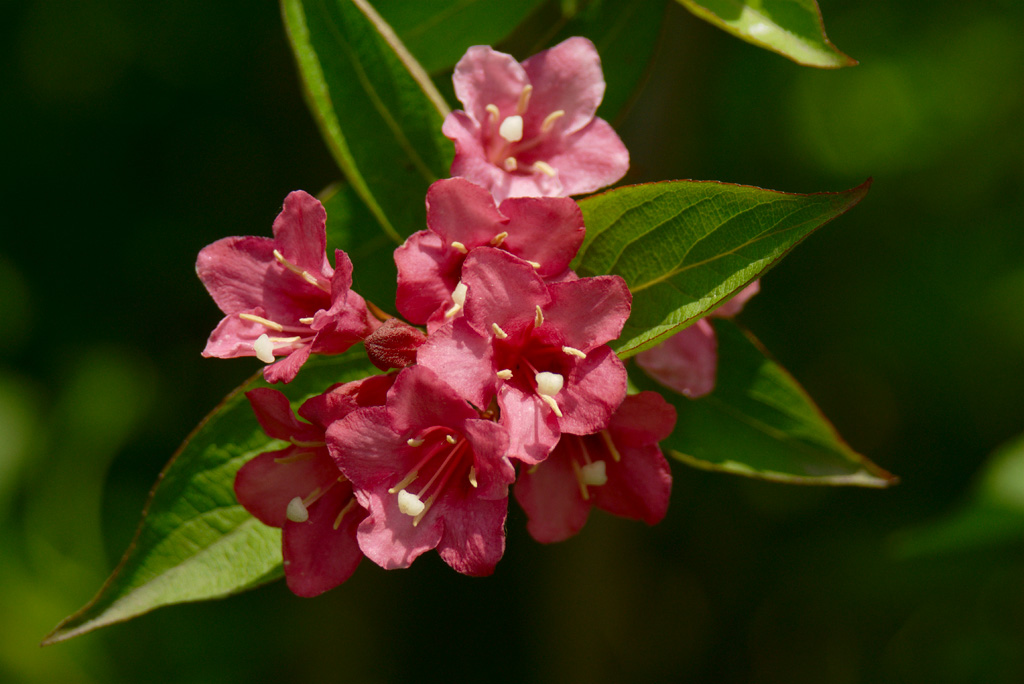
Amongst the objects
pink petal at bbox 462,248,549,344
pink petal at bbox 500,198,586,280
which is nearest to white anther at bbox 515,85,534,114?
pink petal at bbox 500,198,586,280

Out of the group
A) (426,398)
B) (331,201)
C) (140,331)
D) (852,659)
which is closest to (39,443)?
Result: (140,331)

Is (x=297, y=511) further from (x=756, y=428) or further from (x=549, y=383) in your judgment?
(x=756, y=428)

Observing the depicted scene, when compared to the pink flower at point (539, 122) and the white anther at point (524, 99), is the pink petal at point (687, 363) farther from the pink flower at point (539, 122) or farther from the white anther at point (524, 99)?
the white anther at point (524, 99)

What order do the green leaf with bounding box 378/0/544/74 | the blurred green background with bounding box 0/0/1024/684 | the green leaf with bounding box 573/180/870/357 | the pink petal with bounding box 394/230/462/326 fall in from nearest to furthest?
1. the green leaf with bounding box 573/180/870/357
2. the pink petal with bounding box 394/230/462/326
3. the green leaf with bounding box 378/0/544/74
4. the blurred green background with bounding box 0/0/1024/684

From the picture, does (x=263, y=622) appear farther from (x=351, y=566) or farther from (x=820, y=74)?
(x=820, y=74)

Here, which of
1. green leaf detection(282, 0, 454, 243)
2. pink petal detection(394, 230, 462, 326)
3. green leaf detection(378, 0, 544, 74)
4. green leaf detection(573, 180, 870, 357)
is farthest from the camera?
green leaf detection(378, 0, 544, 74)

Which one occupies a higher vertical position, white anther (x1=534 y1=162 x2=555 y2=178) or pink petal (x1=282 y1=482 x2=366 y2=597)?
white anther (x1=534 y1=162 x2=555 y2=178)

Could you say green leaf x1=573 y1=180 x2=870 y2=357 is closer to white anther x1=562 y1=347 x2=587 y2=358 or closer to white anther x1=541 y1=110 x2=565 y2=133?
white anther x1=562 y1=347 x2=587 y2=358
